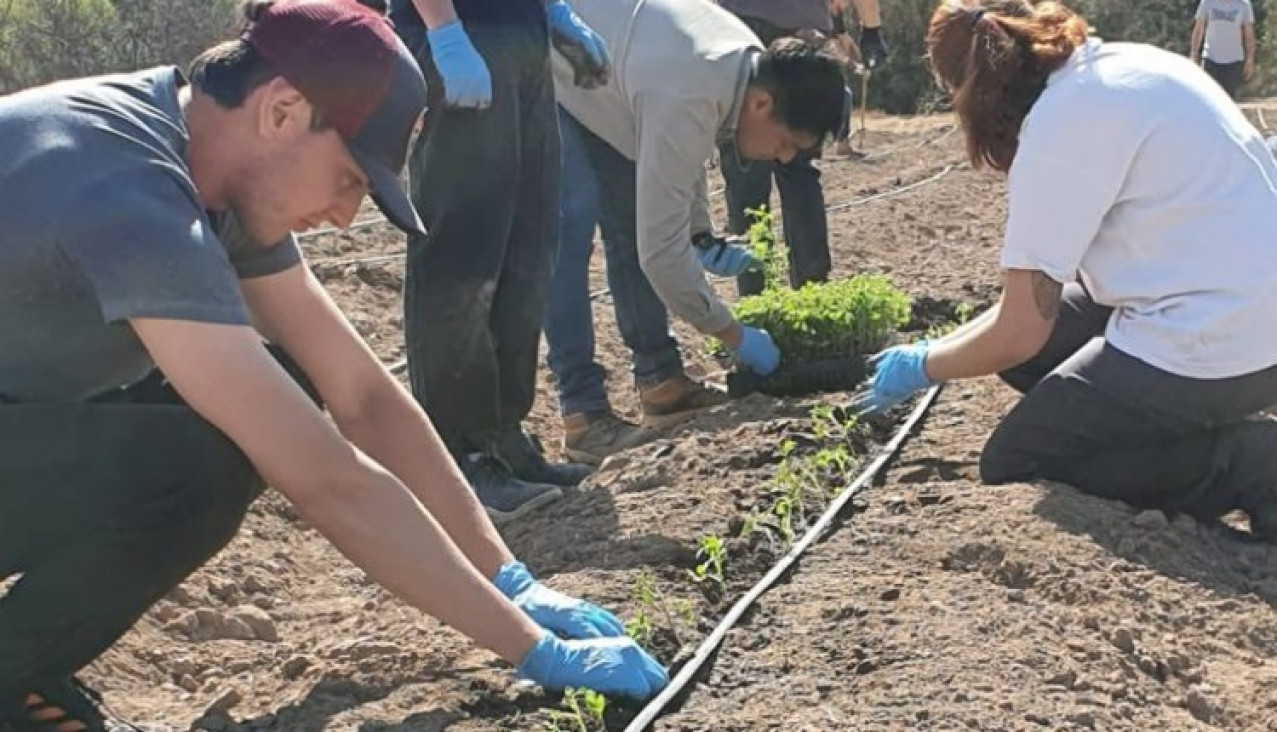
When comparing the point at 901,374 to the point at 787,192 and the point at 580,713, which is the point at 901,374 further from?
the point at 787,192

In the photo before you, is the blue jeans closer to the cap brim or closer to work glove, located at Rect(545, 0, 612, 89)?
work glove, located at Rect(545, 0, 612, 89)

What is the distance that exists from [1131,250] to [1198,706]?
1.06 meters

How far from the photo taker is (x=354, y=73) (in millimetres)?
2320

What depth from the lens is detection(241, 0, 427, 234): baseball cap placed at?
7.57ft

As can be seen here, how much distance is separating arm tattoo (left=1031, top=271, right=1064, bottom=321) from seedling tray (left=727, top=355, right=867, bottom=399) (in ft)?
4.57

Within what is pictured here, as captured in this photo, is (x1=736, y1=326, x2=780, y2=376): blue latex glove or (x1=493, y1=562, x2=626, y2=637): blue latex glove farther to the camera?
(x1=736, y1=326, x2=780, y2=376): blue latex glove

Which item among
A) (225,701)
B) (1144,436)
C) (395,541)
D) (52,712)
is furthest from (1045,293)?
(52,712)

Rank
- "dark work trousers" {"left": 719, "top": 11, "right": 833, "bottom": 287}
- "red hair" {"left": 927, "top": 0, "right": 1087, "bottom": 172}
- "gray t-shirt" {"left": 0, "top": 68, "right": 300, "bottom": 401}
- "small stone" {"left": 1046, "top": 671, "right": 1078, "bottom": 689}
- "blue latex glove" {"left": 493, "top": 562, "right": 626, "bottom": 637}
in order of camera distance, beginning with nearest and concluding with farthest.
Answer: "gray t-shirt" {"left": 0, "top": 68, "right": 300, "bottom": 401}
"blue latex glove" {"left": 493, "top": 562, "right": 626, "bottom": 637}
"small stone" {"left": 1046, "top": 671, "right": 1078, "bottom": 689}
"red hair" {"left": 927, "top": 0, "right": 1087, "bottom": 172}
"dark work trousers" {"left": 719, "top": 11, "right": 833, "bottom": 287}

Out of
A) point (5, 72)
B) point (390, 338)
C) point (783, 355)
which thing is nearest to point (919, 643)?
point (783, 355)

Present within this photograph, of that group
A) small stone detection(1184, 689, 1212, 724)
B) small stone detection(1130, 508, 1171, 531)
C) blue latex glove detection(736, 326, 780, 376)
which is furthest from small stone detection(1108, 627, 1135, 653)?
blue latex glove detection(736, 326, 780, 376)

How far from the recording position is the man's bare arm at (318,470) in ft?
7.27

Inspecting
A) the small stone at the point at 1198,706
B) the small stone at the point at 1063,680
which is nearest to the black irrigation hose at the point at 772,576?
the small stone at the point at 1063,680

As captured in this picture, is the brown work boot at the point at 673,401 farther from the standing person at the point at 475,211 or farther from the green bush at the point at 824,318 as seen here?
the standing person at the point at 475,211

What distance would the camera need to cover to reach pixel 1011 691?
276 centimetres
